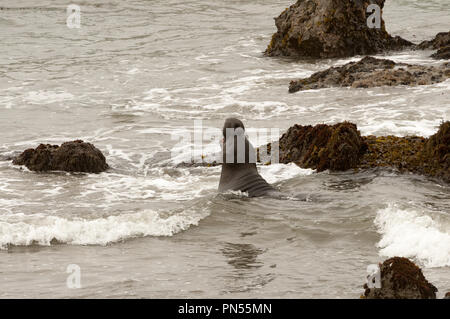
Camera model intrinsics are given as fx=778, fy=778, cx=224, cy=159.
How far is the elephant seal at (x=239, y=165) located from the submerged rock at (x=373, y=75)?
6.30 meters

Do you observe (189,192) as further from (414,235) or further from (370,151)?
(414,235)

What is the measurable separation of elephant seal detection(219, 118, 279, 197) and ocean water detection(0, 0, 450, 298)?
0.27m

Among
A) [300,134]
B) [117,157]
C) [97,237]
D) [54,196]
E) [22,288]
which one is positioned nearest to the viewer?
[22,288]

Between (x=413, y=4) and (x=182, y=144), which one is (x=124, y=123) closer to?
(x=182, y=144)

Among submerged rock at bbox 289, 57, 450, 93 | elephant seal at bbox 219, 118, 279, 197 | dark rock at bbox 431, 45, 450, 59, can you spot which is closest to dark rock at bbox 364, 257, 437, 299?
elephant seal at bbox 219, 118, 279, 197

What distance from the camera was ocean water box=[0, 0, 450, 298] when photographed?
7.28 meters

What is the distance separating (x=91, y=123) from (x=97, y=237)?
263 inches

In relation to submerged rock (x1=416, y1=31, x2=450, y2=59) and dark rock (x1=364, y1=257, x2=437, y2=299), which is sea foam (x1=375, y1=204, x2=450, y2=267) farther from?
submerged rock (x1=416, y1=31, x2=450, y2=59)

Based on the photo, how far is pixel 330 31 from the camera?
65.2 feet

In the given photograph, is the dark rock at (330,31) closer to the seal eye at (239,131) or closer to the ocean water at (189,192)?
the ocean water at (189,192)

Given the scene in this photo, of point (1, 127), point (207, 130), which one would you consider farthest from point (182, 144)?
point (1, 127)

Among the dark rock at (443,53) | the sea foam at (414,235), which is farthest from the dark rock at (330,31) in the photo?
the sea foam at (414,235)

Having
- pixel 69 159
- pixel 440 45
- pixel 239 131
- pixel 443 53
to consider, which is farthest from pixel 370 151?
pixel 440 45
